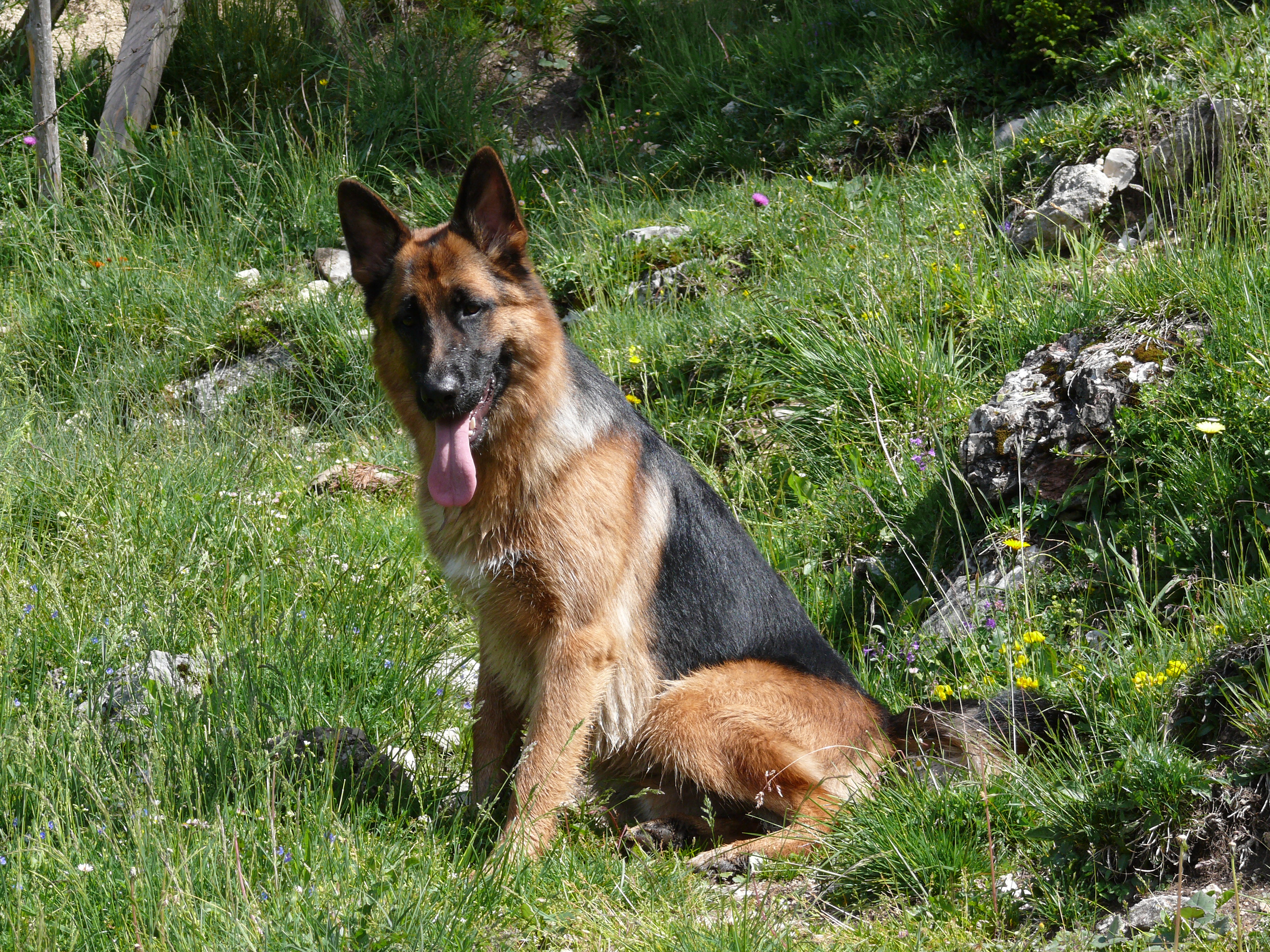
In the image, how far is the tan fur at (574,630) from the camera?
333cm

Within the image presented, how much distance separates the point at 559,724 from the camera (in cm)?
329

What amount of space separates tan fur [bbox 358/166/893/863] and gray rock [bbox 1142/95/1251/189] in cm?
349

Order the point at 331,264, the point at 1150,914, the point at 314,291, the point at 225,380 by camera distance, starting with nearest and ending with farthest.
→ 1. the point at 1150,914
2. the point at 225,380
3. the point at 314,291
4. the point at 331,264

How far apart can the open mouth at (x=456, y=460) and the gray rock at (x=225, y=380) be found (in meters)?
3.60

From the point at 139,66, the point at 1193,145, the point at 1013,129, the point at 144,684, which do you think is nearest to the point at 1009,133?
the point at 1013,129

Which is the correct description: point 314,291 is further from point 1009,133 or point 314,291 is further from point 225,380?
point 1009,133

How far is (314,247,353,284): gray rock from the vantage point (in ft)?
24.7

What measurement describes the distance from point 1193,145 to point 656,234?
3223 mm

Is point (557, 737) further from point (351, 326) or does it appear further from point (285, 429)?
point (351, 326)

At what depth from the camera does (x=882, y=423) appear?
16.3 feet

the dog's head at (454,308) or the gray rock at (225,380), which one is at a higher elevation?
the dog's head at (454,308)

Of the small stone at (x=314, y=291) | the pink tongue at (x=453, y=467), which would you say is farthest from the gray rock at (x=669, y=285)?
the pink tongue at (x=453, y=467)

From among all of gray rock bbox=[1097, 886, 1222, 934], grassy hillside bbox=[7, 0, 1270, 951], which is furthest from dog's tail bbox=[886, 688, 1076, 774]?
gray rock bbox=[1097, 886, 1222, 934]

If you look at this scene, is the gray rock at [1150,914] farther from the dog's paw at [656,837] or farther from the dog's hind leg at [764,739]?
the dog's paw at [656,837]
